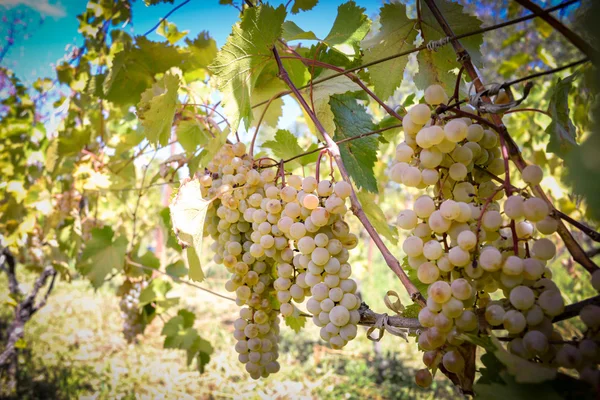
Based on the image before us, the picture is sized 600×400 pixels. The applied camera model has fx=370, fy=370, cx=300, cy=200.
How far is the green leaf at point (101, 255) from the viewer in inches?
44.6

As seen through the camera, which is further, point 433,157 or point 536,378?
point 433,157

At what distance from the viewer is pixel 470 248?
310 millimetres

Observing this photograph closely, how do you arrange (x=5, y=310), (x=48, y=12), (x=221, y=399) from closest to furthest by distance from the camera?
(x=221, y=399)
(x=48, y=12)
(x=5, y=310)

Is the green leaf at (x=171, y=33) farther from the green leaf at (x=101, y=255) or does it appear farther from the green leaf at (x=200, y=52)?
the green leaf at (x=101, y=255)

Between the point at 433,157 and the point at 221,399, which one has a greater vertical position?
the point at 433,157

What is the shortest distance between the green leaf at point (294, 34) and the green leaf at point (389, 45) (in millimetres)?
93

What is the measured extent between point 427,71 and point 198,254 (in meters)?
0.41

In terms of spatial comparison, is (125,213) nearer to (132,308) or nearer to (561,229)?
(132,308)

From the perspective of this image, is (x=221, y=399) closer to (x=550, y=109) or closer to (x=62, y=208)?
(x=62, y=208)

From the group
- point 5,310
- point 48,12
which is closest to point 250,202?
point 48,12

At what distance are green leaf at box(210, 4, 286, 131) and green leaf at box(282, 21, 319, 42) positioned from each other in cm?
8

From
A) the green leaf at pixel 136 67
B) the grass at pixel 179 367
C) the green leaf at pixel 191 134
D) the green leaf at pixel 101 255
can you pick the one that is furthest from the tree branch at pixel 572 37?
the green leaf at pixel 101 255

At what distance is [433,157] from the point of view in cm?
34

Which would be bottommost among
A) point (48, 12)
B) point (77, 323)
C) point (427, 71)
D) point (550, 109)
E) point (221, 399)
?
point (221, 399)
